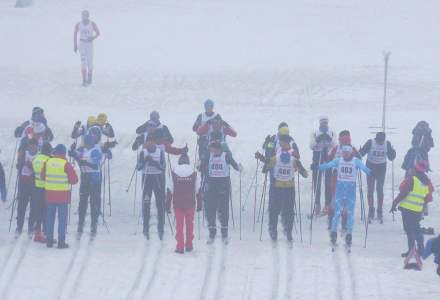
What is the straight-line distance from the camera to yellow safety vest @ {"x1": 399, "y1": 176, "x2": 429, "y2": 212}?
1756 cm

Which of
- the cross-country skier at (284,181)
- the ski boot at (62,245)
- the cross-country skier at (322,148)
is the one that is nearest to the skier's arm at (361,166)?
the cross-country skier at (284,181)

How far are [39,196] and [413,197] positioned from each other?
5678mm

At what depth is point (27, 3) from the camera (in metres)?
41.6

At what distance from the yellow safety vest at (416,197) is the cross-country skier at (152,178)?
12.6 feet

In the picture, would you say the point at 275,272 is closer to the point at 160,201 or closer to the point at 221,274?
the point at 221,274

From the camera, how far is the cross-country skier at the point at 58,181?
59.6ft

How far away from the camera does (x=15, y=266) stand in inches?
692

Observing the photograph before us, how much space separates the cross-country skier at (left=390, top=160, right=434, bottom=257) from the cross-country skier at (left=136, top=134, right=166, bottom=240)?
372 centimetres

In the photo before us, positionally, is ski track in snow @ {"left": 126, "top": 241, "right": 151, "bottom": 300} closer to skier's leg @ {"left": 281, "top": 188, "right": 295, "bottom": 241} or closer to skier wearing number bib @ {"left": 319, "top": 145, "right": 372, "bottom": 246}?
skier's leg @ {"left": 281, "top": 188, "right": 295, "bottom": 241}

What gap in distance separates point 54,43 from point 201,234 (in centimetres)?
1740

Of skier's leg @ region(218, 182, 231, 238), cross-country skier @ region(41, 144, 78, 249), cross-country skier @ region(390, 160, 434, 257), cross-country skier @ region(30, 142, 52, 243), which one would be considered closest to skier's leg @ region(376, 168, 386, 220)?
cross-country skier @ region(390, 160, 434, 257)

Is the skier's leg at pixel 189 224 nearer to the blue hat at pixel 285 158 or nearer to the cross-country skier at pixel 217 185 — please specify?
the cross-country skier at pixel 217 185

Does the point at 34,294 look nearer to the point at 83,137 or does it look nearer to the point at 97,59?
the point at 83,137

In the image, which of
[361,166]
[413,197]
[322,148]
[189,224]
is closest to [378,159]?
[322,148]
